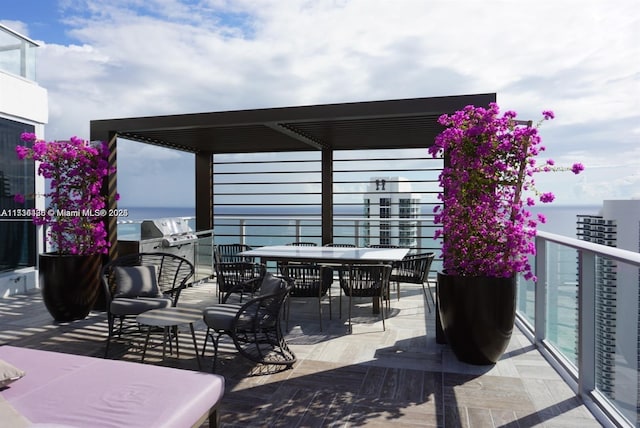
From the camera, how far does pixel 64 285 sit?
5211mm

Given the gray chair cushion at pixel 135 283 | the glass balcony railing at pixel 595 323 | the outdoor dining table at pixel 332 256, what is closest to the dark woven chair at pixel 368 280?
the outdoor dining table at pixel 332 256

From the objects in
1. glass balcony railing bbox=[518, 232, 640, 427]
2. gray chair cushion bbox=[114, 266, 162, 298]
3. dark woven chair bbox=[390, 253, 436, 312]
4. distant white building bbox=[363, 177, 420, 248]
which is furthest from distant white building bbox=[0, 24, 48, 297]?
glass balcony railing bbox=[518, 232, 640, 427]

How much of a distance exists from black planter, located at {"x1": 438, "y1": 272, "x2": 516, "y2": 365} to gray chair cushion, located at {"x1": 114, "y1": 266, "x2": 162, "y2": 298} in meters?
2.97

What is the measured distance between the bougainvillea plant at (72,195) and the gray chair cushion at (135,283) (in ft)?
3.58

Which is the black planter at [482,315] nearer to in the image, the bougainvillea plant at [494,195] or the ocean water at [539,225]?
the bougainvillea plant at [494,195]

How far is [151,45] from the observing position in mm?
10039

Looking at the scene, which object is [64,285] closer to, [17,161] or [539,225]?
[17,161]

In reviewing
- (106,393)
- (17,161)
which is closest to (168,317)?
(106,393)

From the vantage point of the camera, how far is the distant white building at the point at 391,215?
27.0ft

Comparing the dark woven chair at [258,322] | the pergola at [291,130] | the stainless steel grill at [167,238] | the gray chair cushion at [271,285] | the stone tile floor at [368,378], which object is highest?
the pergola at [291,130]

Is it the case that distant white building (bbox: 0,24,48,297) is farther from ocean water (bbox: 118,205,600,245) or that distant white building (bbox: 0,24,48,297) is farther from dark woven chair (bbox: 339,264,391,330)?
dark woven chair (bbox: 339,264,391,330)

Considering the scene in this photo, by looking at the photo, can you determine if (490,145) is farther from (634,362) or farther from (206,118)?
(206,118)

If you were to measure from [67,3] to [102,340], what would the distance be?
7730mm

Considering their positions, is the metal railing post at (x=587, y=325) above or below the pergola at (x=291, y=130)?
below
